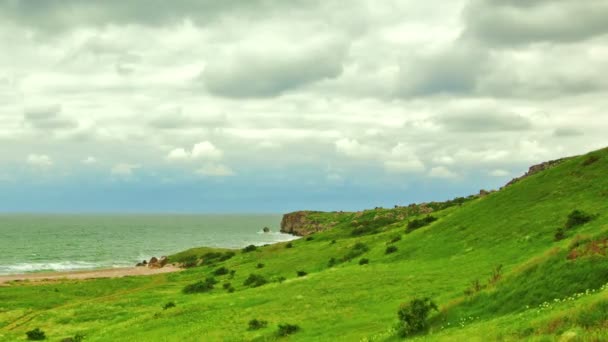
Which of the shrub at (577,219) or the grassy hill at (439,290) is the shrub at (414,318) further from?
the shrub at (577,219)

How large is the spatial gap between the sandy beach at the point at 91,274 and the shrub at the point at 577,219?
94.9 meters

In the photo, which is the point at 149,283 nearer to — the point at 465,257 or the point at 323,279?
the point at 323,279

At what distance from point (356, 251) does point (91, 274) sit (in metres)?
78.7

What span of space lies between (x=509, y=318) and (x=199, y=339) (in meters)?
23.8

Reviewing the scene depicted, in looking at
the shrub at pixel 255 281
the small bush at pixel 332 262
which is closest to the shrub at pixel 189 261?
the shrub at pixel 255 281

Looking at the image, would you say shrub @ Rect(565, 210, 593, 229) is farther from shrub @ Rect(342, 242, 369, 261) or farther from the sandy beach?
the sandy beach

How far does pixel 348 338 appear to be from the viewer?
27.6 metres

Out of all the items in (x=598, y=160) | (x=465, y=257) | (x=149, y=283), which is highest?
(x=598, y=160)

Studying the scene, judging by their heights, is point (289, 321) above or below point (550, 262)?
below

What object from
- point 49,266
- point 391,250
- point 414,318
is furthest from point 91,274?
point 414,318

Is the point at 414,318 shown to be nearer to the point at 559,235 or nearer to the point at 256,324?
the point at 256,324

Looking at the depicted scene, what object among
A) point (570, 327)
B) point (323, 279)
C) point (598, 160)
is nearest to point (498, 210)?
point (598, 160)

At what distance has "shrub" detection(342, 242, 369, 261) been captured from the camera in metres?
66.6

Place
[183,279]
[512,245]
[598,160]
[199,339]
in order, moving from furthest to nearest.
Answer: [183,279] → [598,160] → [512,245] → [199,339]
